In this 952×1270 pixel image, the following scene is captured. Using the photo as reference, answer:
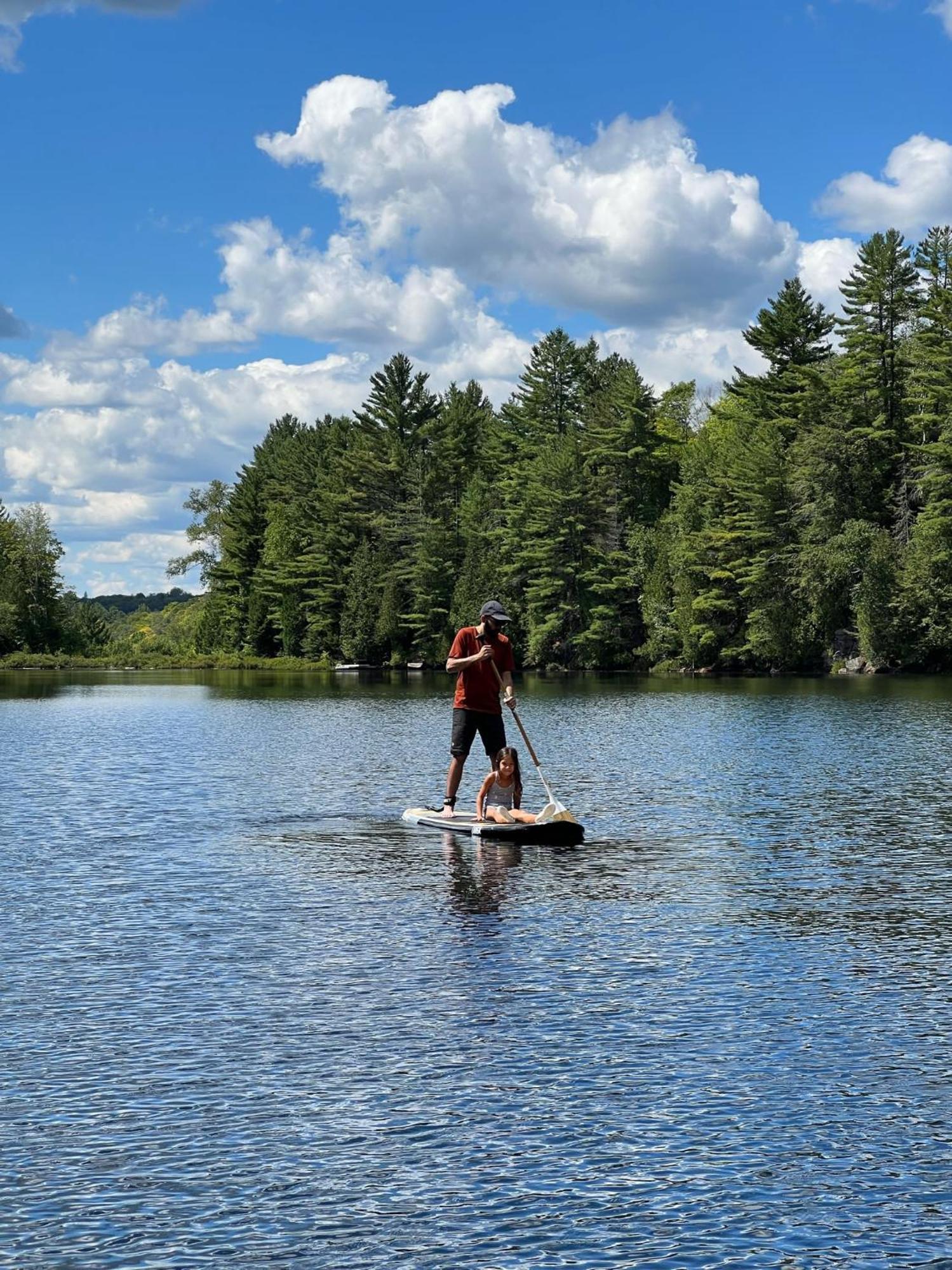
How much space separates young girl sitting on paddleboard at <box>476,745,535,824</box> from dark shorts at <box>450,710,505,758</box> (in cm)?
63

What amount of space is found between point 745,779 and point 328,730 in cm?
2087

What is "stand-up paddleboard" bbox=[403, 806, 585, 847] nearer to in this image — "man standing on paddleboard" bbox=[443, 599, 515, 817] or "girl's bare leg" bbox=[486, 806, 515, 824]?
"girl's bare leg" bbox=[486, 806, 515, 824]

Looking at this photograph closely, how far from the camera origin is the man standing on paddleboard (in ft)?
73.2

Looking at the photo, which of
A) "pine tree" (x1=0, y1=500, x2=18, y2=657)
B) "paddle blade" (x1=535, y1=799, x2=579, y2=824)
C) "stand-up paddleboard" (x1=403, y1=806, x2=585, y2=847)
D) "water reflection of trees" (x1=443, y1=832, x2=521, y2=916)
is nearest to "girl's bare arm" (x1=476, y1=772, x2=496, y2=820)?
"stand-up paddleboard" (x1=403, y1=806, x2=585, y2=847)

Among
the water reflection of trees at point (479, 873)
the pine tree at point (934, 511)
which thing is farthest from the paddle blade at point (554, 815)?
the pine tree at point (934, 511)

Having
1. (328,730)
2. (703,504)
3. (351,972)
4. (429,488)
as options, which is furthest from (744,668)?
(351,972)

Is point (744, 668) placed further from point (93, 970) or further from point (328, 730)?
point (93, 970)

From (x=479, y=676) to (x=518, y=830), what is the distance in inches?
109

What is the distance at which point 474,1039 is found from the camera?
37.2 ft

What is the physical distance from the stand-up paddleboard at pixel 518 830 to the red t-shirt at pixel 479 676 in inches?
66.6

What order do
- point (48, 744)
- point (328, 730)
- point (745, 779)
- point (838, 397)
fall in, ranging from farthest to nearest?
point (838, 397), point (328, 730), point (48, 744), point (745, 779)

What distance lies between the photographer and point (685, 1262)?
759 cm

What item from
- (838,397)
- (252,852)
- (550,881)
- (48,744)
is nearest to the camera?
(550,881)

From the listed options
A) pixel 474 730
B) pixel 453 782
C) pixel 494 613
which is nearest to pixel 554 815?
pixel 453 782
